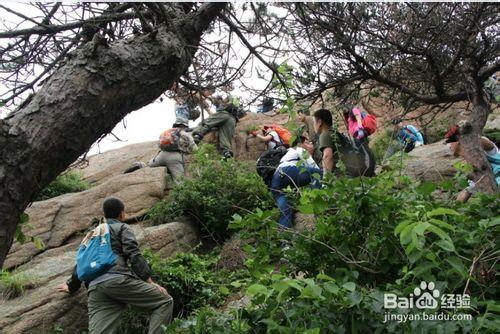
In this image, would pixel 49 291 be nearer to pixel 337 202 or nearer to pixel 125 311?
pixel 125 311

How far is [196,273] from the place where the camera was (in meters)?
7.34

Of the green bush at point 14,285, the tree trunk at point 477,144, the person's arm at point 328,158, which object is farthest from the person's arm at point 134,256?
the tree trunk at point 477,144

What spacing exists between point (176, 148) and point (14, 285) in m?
4.65

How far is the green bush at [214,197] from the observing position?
29.6ft

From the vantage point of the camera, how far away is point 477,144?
5805 mm

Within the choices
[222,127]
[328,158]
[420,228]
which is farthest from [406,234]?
[222,127]

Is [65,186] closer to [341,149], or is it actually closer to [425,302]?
[341,149]

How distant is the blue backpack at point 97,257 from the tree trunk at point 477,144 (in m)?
3.80

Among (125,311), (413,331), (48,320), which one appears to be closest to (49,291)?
(48,320)

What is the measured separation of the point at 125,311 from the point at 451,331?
4.90 metres

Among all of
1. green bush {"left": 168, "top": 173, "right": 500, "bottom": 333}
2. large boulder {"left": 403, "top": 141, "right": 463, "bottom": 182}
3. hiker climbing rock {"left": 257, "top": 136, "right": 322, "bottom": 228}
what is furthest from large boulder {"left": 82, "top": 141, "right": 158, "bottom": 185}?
green bush {"left": 168, "top": 173, "right": 500, "bottom": 333}

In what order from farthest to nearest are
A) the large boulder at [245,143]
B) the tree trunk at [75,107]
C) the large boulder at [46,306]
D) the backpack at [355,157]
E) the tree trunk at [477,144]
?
the large boulder at [245,143], the large boulder at [46,306], the backpack at [355,157], the tree trunk at [477,144], the tree trunk at [75,107]

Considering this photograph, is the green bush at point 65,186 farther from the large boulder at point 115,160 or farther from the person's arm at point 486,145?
the person's arm at point 486,145

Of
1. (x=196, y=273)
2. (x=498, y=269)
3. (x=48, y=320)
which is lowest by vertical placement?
(x=48, y=320)
